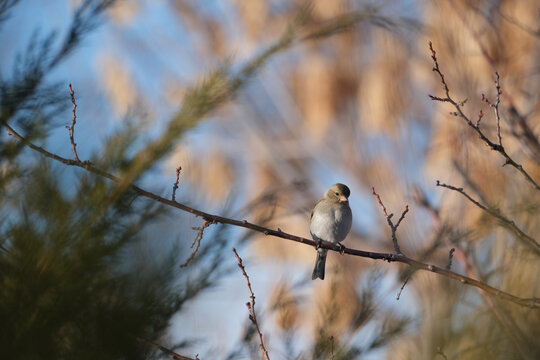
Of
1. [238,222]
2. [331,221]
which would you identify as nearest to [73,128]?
[238,222]

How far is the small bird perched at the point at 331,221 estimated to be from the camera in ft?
9.78

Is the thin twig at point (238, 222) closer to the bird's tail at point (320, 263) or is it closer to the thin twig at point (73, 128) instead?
the thin twig at point (73, 128)

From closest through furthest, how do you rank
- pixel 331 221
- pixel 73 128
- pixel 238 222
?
pixel 73 128 → pixel 238 222 → pixel 331 221

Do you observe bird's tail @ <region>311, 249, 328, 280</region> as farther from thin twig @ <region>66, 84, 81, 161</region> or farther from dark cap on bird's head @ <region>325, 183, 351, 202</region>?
thin twig @ <region>66, 84, 81, 161</region>

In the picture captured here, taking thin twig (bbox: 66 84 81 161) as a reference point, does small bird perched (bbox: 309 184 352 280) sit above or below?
above

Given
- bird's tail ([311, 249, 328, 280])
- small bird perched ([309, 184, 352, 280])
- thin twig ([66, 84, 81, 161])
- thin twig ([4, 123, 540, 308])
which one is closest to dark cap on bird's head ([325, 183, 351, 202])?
small bird perched ([309, 184, 352, 280])

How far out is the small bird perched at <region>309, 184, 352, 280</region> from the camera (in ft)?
9.78

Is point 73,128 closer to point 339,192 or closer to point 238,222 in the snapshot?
point 238,222

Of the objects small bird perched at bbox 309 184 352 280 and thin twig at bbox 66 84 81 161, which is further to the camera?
small bird perched at bbox 309 184 352 280

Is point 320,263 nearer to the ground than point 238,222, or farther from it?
farther from it

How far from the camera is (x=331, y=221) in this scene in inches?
117

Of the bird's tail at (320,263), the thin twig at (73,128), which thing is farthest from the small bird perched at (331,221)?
the thin twig at (73,128)

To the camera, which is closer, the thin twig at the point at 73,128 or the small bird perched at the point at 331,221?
the thin twig at the point at 73,128

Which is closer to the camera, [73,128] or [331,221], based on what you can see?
[73,128]
